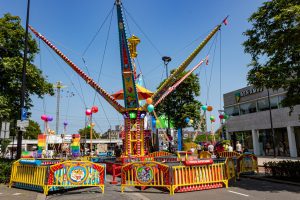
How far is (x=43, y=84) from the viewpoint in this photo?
18.2 metres

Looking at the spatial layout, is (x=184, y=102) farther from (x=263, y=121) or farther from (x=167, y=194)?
(x=167, y=194)

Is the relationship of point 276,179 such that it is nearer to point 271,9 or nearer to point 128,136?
point 271,9

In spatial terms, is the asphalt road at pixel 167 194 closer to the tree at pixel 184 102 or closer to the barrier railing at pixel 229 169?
the barrier railing at pixel 229 169

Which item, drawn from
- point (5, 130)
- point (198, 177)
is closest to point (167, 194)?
point (198, 177)

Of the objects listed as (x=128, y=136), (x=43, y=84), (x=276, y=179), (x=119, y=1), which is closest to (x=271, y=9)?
(x=276, y=179)

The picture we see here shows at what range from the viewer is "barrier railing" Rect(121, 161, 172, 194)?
10.7m

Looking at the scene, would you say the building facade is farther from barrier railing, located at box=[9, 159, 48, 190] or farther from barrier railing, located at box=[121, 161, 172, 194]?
barrier railing, located at box=[9, 159, 48, 190]

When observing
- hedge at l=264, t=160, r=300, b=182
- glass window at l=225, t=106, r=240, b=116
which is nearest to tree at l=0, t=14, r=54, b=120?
hedge at l=264, t=160, r=300, b=182

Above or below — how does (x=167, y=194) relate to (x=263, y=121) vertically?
below

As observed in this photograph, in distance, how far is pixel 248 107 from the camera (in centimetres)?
3350

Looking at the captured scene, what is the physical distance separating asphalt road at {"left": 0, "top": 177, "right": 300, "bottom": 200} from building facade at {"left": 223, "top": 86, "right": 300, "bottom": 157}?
1497 centimetres

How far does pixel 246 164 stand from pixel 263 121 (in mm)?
17404

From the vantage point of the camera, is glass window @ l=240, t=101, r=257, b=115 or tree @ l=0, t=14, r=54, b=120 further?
glass window @ l=240, t=101, r=257, b=115

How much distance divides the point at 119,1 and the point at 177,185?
11.8 metres
